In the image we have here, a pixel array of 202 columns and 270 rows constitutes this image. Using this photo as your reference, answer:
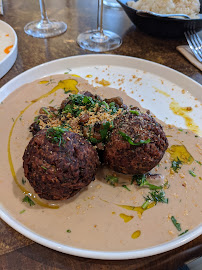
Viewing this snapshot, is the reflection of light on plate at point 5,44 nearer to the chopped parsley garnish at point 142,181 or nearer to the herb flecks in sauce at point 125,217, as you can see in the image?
the chopped parsley garnish at point 142,181

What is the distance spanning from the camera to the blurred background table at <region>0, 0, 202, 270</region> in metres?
1.35

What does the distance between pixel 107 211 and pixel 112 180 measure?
0.22 m

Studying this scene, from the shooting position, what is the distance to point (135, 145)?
1499 mm

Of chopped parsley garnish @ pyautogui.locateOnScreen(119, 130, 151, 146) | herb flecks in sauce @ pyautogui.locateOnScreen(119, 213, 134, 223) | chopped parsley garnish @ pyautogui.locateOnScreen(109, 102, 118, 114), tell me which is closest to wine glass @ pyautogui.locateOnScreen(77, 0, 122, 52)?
chopped parsley garnish @ pyautogui.locateOnScreen(109, 102, 118, 114)

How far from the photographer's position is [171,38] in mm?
3285

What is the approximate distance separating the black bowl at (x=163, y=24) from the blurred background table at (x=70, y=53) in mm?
126

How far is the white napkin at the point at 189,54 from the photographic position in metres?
2.81

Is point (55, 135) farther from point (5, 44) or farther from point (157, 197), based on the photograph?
point (5, 44)

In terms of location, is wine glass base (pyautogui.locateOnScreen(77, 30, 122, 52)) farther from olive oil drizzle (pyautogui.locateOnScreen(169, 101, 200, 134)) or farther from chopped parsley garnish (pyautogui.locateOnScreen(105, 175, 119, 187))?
chopped parsley garnish (pyautogui.locateOnScreen(105, 175, 119, 187))

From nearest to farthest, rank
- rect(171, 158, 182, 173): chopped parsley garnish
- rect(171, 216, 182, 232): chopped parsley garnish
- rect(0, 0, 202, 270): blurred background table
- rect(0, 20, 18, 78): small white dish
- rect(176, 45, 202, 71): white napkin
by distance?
rect(0, 0, 202, 270): blurred background table, rect(171, 216, 182, 232): chopped parsley garnish, rect(171, 158, 182, 173): chopped parsley garnish, rect(0, 20, 18, 78): small white dish, rect(176, 45, 202, 71): white napkin

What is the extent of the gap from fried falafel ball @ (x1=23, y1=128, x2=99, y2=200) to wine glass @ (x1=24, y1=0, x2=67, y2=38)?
2.26 metres

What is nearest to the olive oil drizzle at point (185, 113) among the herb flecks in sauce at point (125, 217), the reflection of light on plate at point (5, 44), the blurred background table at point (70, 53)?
the blurred background table at point (70, 53)

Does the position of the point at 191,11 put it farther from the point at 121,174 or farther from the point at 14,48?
the point at 121,174

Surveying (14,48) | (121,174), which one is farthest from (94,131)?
(14,48)
